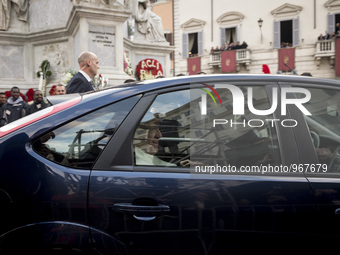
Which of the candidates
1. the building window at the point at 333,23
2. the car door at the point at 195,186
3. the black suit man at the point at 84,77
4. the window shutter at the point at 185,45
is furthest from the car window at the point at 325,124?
the window shutter at the point at 185,45

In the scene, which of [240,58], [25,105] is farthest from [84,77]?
[240,58]

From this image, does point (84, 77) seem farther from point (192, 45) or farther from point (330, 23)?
point (192, 45)

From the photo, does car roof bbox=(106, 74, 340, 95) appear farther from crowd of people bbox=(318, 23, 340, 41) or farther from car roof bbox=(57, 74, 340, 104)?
crowd of people bbox=(318, 23, 340, 41)

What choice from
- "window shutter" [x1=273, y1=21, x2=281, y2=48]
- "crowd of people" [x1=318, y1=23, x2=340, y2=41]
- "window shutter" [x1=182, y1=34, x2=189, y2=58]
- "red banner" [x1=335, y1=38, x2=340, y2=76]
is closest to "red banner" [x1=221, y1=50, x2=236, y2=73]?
"window shutter" [x1=273, y1=21, x2=281, y2=48]

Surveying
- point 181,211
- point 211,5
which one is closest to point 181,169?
point 181,211

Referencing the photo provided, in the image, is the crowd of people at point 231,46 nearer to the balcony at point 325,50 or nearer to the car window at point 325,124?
the balcony at point 325,50

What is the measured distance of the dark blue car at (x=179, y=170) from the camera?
1.82 m

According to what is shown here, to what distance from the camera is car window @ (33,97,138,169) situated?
6.40 feet

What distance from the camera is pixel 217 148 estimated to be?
79.8 inches

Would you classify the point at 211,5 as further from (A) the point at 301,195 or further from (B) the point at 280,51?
(A) the point at 301,195

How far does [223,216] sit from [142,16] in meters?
13.2

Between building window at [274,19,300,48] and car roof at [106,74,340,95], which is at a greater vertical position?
building window at [274,19,300,48]

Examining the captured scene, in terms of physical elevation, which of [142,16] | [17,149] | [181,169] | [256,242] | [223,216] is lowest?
[256,242]

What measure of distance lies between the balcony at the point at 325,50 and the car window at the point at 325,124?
29.0 metres
